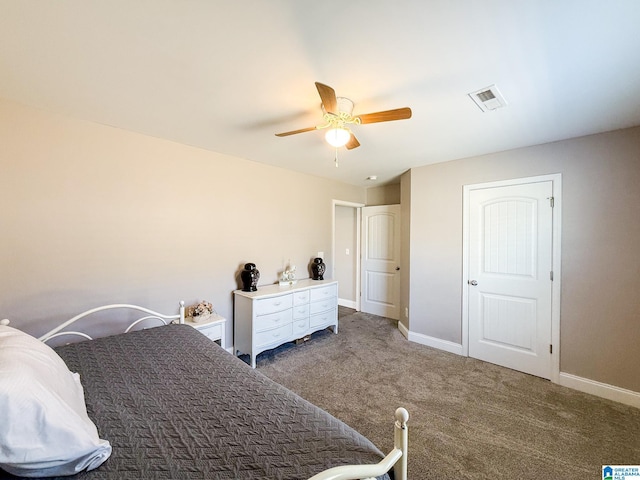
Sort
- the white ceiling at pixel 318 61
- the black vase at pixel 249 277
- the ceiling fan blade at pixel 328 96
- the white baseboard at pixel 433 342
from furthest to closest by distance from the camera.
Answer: the white baseboard at pixel 433 342
the black vase at pixel 249 277
the ceiling fan blade at pixel 328 96
the white ceiling at pixel 318 61

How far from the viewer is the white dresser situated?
292 centimetres

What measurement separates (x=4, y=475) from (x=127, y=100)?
82.7 inches

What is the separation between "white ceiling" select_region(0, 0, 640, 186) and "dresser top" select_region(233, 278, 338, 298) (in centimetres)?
176

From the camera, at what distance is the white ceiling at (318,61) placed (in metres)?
1.17

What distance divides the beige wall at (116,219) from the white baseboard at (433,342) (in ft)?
6.88

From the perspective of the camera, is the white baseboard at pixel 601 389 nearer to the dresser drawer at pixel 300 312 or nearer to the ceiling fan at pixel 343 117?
the dresser drawer at pixel 300 312

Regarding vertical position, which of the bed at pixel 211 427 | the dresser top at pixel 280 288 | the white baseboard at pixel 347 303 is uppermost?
the dresser top at pixel 280 288

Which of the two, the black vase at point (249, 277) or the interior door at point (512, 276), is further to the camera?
the black vase at point (249, 277)

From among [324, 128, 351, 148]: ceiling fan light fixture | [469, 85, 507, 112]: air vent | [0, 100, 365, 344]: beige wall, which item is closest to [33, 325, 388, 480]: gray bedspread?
[0, 100, 365, 344]: beige wall

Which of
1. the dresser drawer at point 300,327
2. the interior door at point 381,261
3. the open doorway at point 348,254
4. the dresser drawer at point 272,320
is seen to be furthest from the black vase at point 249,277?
the interior door at point 381,261

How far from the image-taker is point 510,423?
80.5 inches

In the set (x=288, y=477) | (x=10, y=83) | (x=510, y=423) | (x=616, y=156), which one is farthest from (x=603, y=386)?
(x=10, y=83)

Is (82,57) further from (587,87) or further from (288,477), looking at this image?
(587,87)

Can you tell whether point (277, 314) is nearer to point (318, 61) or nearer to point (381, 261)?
point (381, 261)
